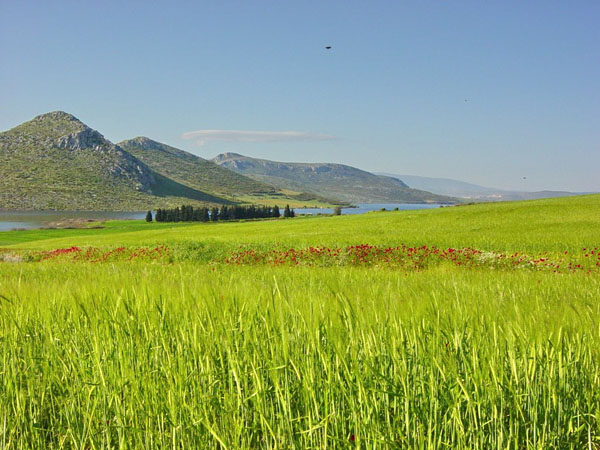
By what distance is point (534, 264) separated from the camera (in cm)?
1515

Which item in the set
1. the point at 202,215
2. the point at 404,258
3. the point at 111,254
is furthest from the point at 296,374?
the point at 202,215

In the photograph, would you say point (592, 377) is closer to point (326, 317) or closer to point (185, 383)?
point (326, 317)

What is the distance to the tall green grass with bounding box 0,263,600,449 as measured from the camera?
1.97 metres

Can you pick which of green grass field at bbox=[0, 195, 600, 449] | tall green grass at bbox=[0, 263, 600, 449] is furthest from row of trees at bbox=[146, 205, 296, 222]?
tall green grass at bbox=[0, 263, 600, 449]

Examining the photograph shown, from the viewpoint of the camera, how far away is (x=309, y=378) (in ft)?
6.81

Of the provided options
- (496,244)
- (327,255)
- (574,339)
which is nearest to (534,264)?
(496,244)

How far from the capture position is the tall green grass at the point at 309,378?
1.97 m

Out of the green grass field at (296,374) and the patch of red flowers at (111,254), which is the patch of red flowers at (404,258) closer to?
the patch of red flowers at (111,254)

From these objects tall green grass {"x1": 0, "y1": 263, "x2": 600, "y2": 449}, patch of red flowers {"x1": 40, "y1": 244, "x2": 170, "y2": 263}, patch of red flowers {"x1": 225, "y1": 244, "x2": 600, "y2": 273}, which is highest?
tall green grass {"x1": 0, "y1": 263, "x2": 600, "y2": 449}

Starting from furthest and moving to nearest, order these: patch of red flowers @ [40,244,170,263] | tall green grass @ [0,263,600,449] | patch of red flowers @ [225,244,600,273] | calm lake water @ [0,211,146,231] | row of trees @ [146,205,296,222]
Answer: row of trees @ [146,205,296,222] < calm lake water @ [0,211,146,231] < patch of red flowers @ [40,244,170,263] < patch of red flowers @ [225,244,600,273] < tall green grass @ [0,263,600,449]

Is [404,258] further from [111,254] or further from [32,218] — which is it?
[32,218]

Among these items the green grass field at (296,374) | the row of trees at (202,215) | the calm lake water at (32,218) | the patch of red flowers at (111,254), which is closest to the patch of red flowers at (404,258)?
the patch of red flowers at (111,254)

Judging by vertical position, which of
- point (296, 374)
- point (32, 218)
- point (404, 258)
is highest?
point (296, 374)

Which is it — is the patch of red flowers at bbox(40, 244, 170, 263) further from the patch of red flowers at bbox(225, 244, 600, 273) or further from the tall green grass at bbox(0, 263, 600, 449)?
the tall green grass at bbox(0, 263, 600, 449)
